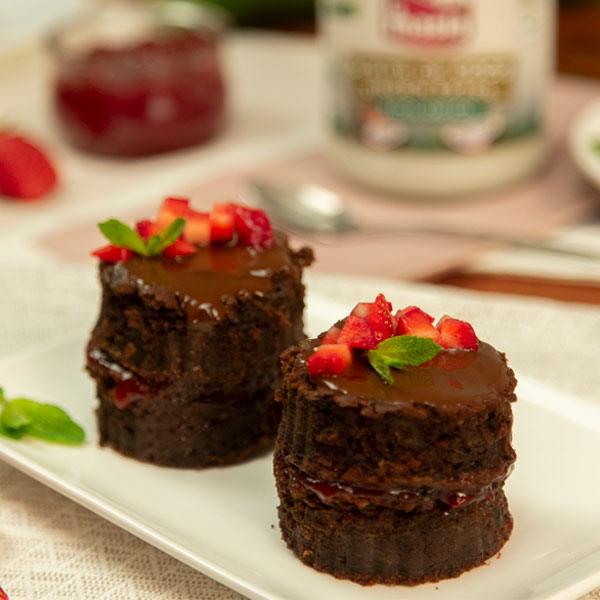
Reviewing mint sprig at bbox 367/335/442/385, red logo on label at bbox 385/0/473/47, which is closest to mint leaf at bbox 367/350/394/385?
mint sprig at bbox 367/335/442/385

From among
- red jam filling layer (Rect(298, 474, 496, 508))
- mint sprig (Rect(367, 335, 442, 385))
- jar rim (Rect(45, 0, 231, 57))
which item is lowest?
jar rim (Rect(45, 0, 231, 57))

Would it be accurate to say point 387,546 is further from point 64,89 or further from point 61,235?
point 64,89

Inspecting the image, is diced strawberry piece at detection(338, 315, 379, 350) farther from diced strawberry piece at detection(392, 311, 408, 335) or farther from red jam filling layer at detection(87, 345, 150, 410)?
red jam filling layer at detection(87, 345, 150, 410)

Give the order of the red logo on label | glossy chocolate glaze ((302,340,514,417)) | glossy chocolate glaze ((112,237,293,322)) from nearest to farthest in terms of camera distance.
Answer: glossy chocolate glaze ((302,340,514,417)) → glossy chocolate glaze ((112,237,293,322)) → the red logo on label

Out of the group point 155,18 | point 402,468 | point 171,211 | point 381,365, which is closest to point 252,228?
point 171,211

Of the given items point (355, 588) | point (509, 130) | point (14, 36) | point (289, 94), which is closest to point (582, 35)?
point (289, 94)

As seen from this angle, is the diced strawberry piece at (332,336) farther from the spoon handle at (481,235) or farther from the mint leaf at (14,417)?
the spoon handle at (481,235)

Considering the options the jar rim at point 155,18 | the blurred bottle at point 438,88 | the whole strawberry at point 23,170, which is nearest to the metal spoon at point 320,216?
the blurred bottle at point 438,88
